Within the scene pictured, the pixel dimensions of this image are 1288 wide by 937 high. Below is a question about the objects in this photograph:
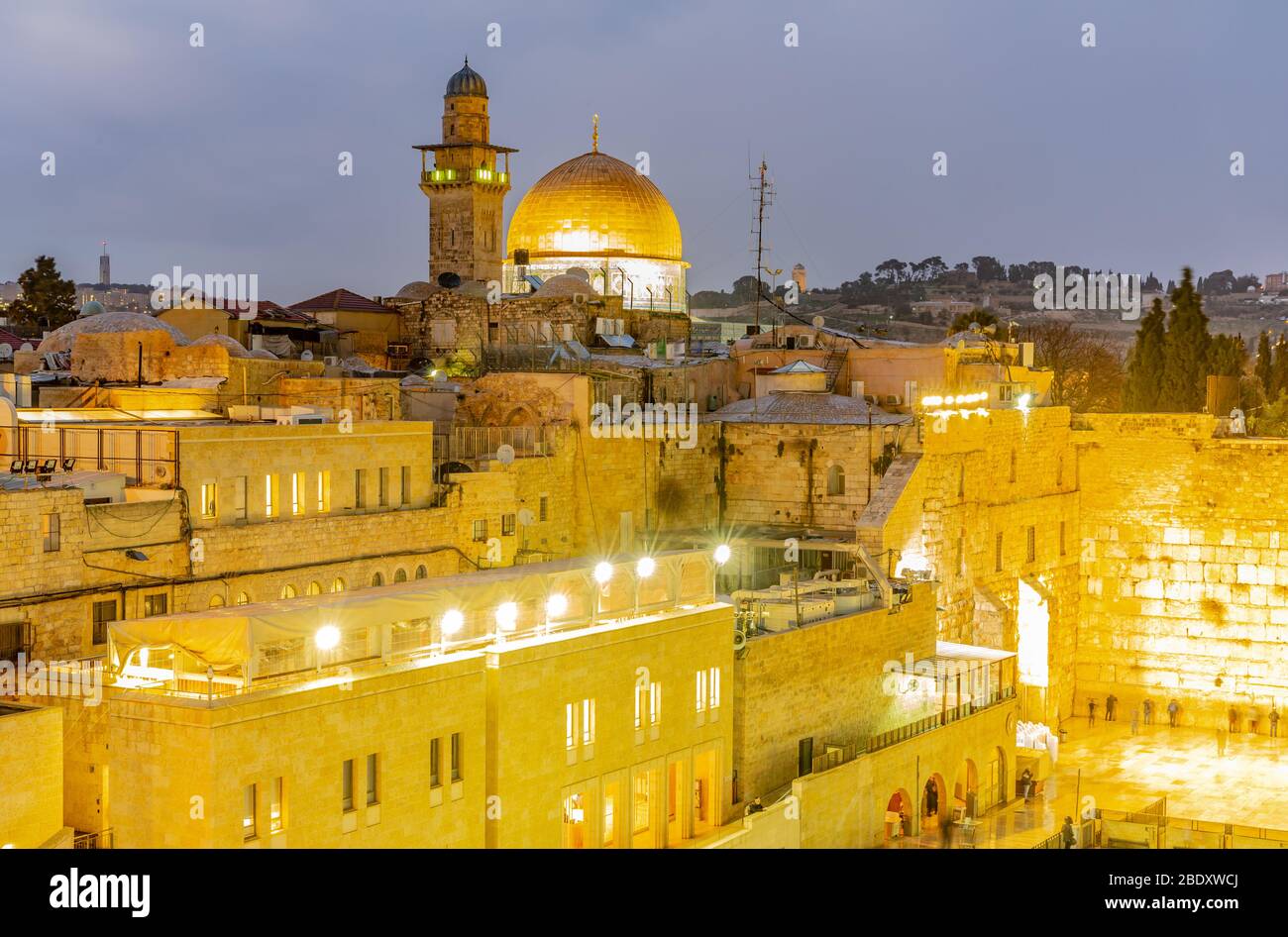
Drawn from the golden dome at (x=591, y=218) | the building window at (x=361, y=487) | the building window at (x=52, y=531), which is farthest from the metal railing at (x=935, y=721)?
the golden dome at (x=591, y=218)

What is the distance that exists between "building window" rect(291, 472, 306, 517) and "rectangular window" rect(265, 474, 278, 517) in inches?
14.4

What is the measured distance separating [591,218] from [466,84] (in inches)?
512

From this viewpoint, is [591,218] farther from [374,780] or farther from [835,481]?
[374,780]

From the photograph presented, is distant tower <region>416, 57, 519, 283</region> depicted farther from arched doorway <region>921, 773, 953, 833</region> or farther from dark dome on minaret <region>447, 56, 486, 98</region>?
arched doorway <region>921, 773, 953, 833</region>

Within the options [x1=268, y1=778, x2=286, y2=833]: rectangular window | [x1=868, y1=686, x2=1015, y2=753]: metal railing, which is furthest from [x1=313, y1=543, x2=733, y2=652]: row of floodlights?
[x1=868, y1=686, x2=1015, y2=753]: metal railing

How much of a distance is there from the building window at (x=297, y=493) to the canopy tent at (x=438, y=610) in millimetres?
3511

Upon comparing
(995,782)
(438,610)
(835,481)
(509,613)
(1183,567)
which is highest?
(835,481)

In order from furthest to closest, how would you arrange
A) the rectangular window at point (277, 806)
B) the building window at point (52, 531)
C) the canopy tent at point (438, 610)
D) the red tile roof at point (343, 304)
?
1. the red tile roof at point (343, 304)
2. the building window at point (52, 531)
3. the canopy tent at point (438, 610)
4. the rectangular window at point (277, 806)

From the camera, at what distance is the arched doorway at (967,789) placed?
26.3m

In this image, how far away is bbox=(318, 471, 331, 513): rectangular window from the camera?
23375 millimetres

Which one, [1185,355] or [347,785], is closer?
[347,785]

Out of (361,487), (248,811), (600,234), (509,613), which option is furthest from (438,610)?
(600,234)

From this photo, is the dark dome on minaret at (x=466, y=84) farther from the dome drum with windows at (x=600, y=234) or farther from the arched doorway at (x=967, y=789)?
the arched doorway at (x=967, y=789)

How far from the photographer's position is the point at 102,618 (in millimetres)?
19734
